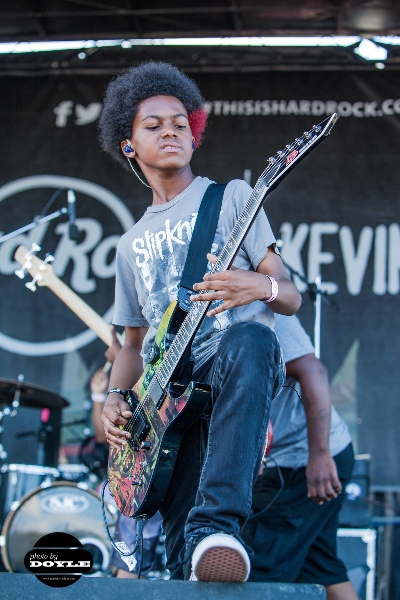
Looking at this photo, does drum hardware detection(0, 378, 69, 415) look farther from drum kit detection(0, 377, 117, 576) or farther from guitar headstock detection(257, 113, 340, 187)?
guitar headstock detection(257, 113, 340, 187)

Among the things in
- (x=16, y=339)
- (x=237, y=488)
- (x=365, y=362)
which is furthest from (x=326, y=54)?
(x=237, y=488)

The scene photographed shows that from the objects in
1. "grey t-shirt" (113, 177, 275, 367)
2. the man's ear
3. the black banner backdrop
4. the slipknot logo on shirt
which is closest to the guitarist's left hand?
"grey t-shirt" (113, 177, 275, 367)

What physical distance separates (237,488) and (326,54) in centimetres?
539

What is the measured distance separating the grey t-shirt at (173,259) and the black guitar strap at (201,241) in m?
0.03

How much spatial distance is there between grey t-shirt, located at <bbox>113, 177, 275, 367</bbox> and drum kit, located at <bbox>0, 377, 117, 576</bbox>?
8.03 feet

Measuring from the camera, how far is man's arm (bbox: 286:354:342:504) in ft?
11.0

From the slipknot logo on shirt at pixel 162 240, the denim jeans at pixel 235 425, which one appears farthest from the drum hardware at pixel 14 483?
the denim jeans at pixel 235 425

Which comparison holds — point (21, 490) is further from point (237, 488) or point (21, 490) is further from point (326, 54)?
point (326, 54)

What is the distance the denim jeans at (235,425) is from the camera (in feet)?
6.64

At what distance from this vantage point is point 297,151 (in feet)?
7.73

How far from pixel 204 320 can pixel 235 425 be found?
0.62 m

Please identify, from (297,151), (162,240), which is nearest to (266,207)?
(162,240)

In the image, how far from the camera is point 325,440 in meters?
3.42

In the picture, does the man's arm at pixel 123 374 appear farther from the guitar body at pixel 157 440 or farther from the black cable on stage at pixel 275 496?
the black cable on stage at pixel 275 496
